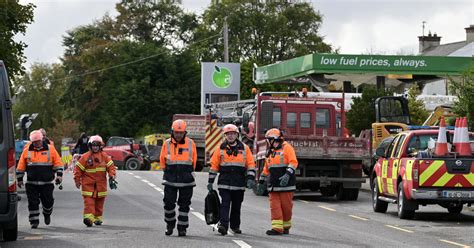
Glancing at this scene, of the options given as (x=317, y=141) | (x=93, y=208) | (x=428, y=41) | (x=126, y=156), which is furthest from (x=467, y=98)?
(x=428, y=41)

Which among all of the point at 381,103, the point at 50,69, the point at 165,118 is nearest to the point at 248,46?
the point at 165,118

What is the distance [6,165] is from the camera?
15.0m

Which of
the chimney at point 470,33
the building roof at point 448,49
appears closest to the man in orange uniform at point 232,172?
the building roof at point 448,49

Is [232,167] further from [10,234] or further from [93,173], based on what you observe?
[10,234]

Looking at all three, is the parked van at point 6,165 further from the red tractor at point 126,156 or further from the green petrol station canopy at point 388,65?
the red tractor at point 126,156

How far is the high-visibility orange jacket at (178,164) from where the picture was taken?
17000 mm

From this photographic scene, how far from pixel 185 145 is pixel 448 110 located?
20950 mm

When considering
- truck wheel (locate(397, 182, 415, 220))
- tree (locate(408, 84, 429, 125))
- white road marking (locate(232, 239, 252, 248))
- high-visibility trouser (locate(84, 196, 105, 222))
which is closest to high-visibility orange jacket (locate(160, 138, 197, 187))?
white road marking (locate(232, 239, 252, 248))

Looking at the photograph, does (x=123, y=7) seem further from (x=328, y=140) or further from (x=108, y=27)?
(x=328, y=140)

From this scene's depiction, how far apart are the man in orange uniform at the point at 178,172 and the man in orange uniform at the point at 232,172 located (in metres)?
0.39

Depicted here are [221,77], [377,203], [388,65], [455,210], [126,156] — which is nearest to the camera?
[455,210]

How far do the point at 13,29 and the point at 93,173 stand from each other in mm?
13734

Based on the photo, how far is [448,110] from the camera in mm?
36625

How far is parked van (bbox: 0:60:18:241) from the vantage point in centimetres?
1484
